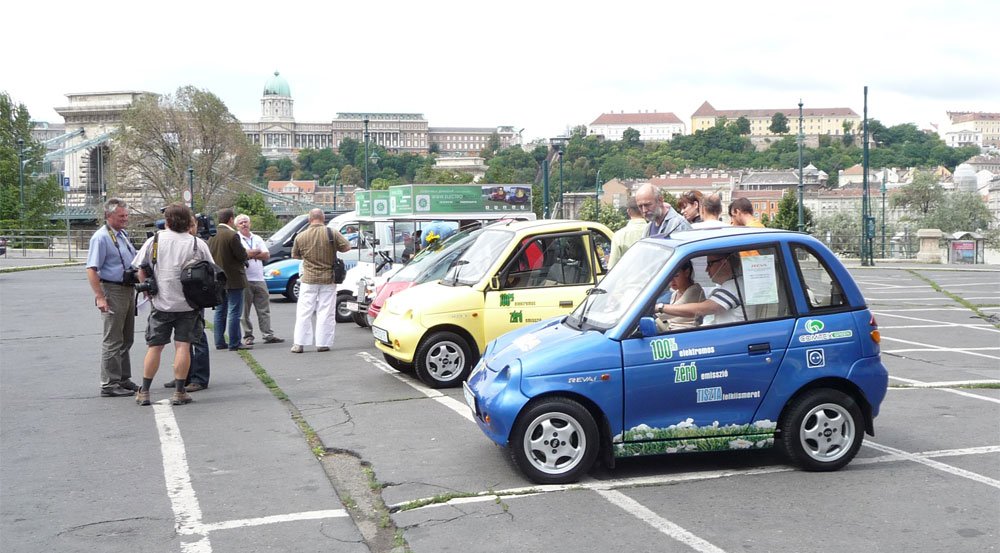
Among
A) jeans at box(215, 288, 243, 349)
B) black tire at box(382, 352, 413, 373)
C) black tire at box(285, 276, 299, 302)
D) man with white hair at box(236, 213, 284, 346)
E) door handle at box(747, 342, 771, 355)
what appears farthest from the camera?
black tire at box(285, 276, 299, 302)

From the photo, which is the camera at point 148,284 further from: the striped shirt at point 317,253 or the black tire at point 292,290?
the black tire at point 292,290

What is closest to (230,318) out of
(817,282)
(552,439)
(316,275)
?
(316,275)

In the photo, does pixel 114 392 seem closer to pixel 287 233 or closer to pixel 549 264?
pixel 549 264

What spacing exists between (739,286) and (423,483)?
8.09ft

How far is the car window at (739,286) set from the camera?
646cm

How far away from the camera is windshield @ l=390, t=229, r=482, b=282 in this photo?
12.6 meters

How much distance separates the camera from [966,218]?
88.0 m

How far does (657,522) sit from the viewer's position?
5.48 m

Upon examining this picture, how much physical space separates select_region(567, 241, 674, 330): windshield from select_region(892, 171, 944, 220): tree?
316 feet

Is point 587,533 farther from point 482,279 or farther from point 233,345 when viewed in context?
point 233,345

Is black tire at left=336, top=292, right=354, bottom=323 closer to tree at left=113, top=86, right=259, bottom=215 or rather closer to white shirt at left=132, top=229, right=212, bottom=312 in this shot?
white shirt at left=132, top=229, right=212, bottom=312

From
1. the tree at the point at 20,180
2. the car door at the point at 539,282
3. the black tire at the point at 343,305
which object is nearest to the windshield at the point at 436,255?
the car door at the point at 539,282

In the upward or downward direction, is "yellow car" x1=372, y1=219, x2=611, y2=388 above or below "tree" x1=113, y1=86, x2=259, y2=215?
below

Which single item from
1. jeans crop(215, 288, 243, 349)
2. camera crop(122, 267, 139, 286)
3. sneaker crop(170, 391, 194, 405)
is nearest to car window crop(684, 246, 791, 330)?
sneaker crop(170, 391, 194, 405)
